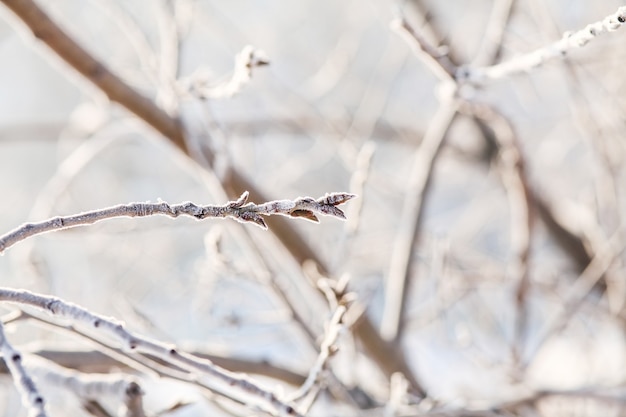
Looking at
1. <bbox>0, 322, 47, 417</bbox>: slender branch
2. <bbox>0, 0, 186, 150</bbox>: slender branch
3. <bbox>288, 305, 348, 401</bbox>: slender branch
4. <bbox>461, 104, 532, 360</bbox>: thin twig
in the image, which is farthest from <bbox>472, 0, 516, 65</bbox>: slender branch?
<bbox>0, 322, 47, 417</bbox>: slender branch

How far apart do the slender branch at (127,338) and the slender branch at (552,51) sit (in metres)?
0.35

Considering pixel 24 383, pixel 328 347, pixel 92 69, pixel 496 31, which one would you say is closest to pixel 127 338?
pixel 24 383

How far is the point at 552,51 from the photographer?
0.59 meters

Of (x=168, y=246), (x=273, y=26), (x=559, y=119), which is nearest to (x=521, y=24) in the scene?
(x=559, y=119)

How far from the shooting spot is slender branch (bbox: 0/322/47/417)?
14.4 inches

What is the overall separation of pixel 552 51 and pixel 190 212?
35 cm

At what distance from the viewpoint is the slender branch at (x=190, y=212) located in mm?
427

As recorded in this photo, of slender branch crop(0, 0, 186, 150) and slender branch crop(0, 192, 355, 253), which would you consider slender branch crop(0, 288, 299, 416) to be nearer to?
slender branch crop(0, 192, 355, 253)

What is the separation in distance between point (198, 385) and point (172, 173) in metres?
2.26

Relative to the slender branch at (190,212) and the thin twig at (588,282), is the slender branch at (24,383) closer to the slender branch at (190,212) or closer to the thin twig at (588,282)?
the slender branch at (190,212)

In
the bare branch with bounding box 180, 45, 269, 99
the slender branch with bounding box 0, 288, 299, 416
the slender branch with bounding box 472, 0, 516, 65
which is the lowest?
the slender branch with bounding box 0, 288, 299, 416

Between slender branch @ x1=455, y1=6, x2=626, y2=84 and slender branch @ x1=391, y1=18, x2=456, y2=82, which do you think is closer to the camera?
slender branch @ x1=455, y1=6, x2=626, y2=84

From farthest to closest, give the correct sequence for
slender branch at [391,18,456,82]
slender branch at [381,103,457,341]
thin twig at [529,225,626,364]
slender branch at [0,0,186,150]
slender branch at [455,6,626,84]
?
thin twig at [529,225,626,364] < slender branch at [381,103,457,341] < slender branch at [0,0,186,150] < slender branch at [391,18,456,82] < slender branch at [455,6,626,84]

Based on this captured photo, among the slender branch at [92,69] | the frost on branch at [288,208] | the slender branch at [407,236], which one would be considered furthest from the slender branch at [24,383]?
the slender branch at [407,236]
